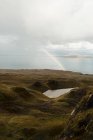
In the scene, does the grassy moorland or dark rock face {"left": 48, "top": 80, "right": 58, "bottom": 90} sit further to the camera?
dark rock face {"left": 48, "top": 80, "right": 58, "bottom": 90}

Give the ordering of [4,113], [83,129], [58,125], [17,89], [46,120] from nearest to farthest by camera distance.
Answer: [83,129] < [58,125] < [46,120] < [4,113] < [17,89]

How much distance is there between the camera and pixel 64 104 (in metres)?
107

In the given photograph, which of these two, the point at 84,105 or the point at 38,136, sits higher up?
Answer: the point at 84,105

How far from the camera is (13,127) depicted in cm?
7069

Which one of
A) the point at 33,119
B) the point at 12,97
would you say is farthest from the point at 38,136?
the point at 12,97

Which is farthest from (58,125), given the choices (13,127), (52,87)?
(52,87)

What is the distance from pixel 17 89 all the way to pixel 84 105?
6854 centimetres

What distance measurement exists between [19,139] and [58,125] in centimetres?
948

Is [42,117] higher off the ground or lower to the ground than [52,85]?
lower

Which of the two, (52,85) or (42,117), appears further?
(52,85)

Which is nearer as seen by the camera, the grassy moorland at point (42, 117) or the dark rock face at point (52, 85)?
the grassy moorland at point (42, 117)

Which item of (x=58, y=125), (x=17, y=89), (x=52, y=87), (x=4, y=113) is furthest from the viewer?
(x=52, y=87)

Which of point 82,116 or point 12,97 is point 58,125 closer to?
point 82,116

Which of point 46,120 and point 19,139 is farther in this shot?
point 46,120
